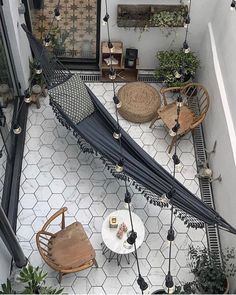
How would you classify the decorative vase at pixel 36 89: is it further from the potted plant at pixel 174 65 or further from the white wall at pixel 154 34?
the potted plant at pixel 174 65

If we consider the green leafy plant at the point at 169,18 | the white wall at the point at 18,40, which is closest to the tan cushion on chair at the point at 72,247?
the white wall at the point at 18,40

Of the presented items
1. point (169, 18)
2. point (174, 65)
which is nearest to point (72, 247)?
point (174, 65)

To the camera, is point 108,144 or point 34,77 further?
point 34,77

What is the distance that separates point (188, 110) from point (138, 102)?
2.31ft

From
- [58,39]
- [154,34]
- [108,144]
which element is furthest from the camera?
[58,39]

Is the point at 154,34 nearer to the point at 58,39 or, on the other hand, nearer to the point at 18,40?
the point at 58,39

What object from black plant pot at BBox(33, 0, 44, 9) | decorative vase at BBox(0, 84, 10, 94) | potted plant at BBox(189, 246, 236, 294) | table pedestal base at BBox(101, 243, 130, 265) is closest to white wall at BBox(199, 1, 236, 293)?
potted plant at BBox(189, 246, 236, 294)

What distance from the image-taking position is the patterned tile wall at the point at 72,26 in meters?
6.30

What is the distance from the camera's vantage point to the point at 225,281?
5062 mm

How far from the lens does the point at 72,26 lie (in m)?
6.55

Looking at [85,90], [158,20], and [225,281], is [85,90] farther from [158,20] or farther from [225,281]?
[225,281]

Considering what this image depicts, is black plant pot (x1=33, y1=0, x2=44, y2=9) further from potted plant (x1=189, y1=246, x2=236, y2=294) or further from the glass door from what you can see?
potted plant (x1=189, y1=246, x2=236, y2=294)

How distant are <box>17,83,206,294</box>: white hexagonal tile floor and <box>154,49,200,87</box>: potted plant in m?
0.67

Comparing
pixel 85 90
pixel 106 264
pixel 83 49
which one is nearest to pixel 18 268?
pixel 106 264
